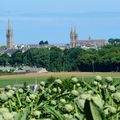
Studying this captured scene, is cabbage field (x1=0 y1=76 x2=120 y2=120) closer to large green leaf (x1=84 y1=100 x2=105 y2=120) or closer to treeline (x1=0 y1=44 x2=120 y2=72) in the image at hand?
large green leaf (x1=84 y1=100 x2=105 y2=120)

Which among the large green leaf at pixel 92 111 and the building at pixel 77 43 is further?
the building at pixel 77 43

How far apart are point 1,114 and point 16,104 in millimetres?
1511

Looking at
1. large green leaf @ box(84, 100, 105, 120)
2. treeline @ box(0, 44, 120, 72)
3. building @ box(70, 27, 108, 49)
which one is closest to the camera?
large green leaf @ box(84, 100, 105, 120)

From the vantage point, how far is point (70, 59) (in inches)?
4481

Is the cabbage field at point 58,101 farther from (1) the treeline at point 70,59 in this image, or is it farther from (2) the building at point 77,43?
(2) the building at point 77,43

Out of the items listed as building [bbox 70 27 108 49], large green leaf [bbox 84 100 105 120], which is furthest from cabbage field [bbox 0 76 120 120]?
building [bbox 70 27 108 49]

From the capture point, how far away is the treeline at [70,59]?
99.0 m

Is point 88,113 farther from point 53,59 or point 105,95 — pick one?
point 53,59

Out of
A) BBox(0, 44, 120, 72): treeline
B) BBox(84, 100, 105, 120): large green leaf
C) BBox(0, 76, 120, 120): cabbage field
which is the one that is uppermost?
BBox(84, 100, 105, 120): large green leaf

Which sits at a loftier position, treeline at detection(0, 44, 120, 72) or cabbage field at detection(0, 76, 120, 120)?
cabbage field at detection(0, 76, 120, 120)

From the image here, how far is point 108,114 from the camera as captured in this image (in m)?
2.04

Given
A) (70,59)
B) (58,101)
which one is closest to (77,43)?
(70,59)

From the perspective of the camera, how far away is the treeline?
3898 inches

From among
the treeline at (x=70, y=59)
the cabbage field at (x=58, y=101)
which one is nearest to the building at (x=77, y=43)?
the treeline at (x=70, y=59)
